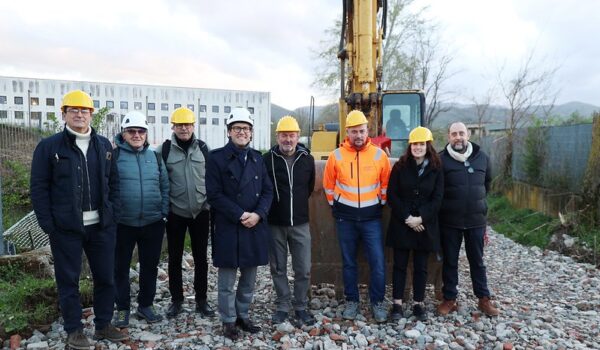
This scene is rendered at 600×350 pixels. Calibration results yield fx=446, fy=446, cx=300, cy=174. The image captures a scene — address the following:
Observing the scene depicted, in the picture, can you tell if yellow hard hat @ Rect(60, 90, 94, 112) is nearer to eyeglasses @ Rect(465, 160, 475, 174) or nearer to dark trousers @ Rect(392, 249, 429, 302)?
dark trousers @ Rect(392, 249, 429, 302)

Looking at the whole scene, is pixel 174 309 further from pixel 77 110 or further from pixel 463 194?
pixel 463 194

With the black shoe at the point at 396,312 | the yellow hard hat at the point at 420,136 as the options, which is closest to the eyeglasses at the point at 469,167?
the yellow hard hat at the point at 420,136

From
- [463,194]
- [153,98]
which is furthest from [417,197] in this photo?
[153,98]

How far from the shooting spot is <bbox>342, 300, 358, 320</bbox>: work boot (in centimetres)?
466

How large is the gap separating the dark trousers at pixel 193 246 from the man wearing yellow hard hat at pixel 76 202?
2.32 feet

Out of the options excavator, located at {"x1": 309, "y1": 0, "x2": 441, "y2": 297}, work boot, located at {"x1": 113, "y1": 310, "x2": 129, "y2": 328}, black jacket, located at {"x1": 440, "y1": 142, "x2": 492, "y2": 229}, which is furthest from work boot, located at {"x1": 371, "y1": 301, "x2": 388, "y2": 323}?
excavator, located at {"x1": 309, "y1": 0, "x2": 441, "y2": 297}

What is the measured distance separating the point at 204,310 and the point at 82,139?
216 cm

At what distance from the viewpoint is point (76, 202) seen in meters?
3.61

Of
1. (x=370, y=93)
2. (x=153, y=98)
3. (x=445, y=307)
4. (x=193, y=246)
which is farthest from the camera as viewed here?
(x=153, y=98)

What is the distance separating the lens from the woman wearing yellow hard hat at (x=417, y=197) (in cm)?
440

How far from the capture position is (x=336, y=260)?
207 inches

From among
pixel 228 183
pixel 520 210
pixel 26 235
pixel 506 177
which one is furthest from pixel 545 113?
pixel 26 235

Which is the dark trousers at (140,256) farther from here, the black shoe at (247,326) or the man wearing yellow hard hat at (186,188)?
the black shoe at (247,326)

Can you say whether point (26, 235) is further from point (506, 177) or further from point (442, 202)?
point (506, 177)
